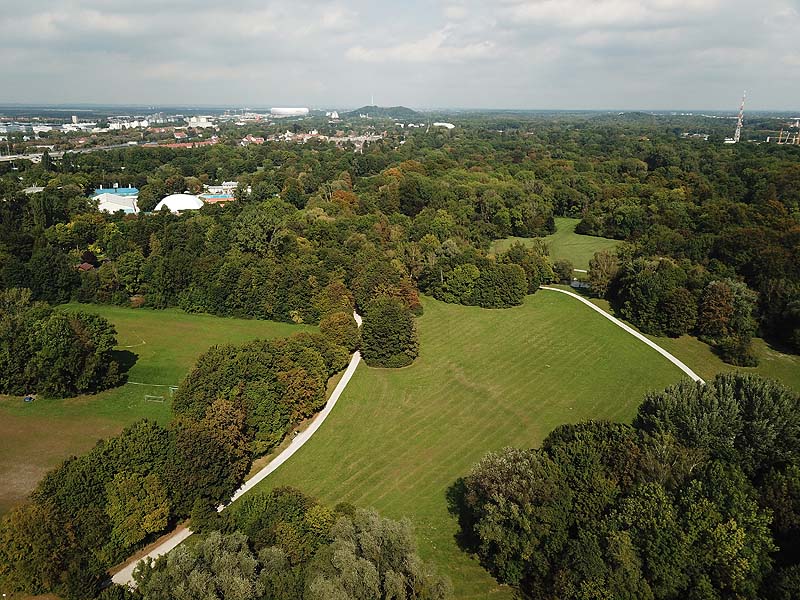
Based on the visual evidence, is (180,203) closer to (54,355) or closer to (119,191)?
(119,191)

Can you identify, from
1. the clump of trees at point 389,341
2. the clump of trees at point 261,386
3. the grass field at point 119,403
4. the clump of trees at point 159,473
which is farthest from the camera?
the clump of trees at point 389,341

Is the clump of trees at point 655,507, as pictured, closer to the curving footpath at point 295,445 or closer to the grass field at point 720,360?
the curving footpath at point 295,445

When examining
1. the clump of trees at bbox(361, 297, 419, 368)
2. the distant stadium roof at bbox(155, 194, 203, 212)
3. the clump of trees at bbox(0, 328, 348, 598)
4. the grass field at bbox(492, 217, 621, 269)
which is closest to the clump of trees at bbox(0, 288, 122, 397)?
the clump of trees at bbox(0, 328, 348, 598)

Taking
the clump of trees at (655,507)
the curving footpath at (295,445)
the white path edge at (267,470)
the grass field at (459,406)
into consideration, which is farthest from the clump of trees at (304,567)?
the grass field at (459,406)

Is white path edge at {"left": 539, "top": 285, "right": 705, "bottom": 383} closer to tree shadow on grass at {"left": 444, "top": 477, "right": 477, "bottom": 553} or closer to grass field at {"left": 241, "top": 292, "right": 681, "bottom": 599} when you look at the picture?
grass field at {"left": 241, "top": 292, "right": 681, "bottom": 599}

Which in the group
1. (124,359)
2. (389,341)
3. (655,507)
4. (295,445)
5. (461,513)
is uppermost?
(655,507)

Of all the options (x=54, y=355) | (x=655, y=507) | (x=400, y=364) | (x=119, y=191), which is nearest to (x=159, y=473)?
(x=54, y=355)

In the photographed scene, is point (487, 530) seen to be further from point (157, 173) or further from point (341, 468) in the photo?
point (157, 173)
